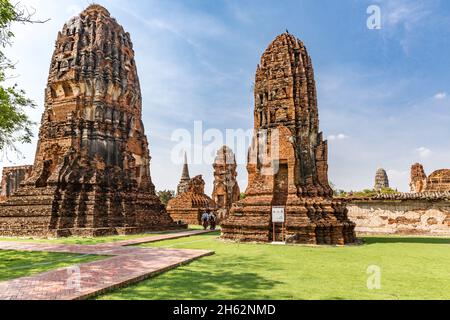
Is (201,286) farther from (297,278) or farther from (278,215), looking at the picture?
(278,215)

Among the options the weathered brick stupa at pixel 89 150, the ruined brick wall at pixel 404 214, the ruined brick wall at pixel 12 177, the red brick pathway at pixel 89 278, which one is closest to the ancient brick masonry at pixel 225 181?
the weathered brick stupa at pixel 89 150

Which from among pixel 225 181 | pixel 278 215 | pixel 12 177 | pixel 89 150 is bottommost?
pixel 278 215

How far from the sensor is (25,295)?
5172 mm

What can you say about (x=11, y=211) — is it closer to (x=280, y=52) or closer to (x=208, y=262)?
(x=208, y=262)

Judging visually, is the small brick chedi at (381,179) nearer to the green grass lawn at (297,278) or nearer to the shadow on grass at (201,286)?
the green grass lawn at (297,278)

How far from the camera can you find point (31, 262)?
8.64 m

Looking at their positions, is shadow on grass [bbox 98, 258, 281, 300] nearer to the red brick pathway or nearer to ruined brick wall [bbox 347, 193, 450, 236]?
the red brick pathway

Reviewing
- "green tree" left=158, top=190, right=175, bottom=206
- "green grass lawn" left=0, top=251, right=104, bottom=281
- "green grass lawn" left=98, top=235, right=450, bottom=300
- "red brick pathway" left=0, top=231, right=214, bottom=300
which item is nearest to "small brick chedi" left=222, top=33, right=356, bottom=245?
"green grass lawn" left=98, top=235, right=450, bottom=300

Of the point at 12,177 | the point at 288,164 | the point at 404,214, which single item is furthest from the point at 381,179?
the point at 12,177

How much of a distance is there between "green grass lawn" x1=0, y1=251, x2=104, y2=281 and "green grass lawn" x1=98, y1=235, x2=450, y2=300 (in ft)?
9.51

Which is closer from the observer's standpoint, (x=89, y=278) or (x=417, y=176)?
(x=89, y=278)

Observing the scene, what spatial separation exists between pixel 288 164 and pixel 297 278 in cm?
865

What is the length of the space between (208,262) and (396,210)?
16.4 meters
